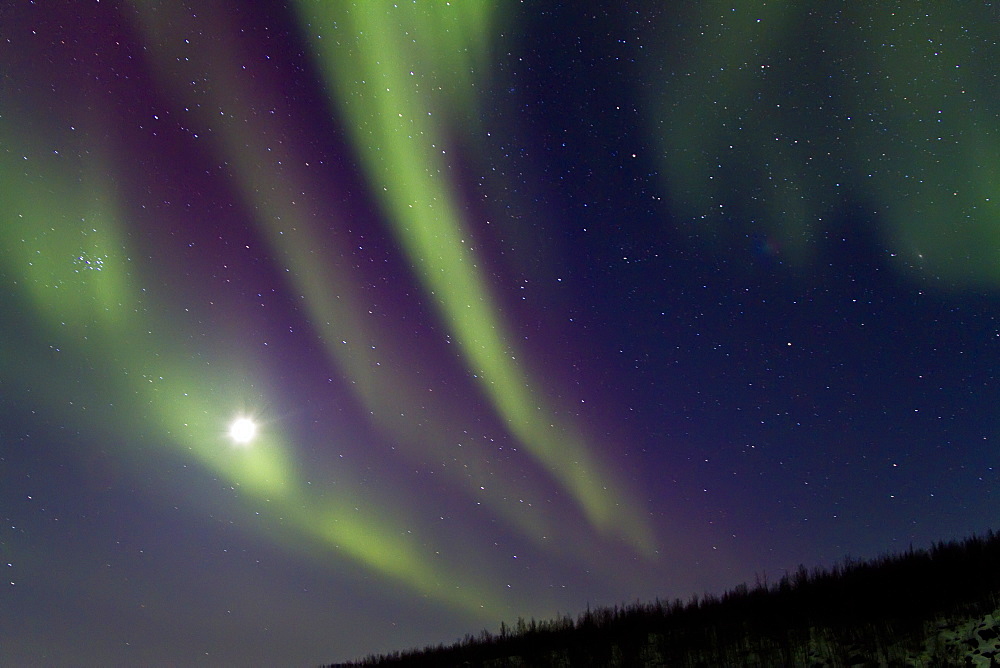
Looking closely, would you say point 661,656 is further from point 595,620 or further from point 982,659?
point 982,659

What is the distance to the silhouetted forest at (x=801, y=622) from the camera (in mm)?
14844

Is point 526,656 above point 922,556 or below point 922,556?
below

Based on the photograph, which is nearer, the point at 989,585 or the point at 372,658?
the point at 989,585

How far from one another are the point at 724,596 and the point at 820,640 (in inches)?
280

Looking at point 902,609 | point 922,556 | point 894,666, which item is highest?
point 922,556

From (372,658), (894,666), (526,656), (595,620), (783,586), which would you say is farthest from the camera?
(372,658)

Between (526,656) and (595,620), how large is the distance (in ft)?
10.4

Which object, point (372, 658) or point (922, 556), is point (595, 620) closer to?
point (922, 556)

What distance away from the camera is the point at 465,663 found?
2364 centimetres

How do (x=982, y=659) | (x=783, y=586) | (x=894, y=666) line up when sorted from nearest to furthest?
(x=982, y=659), (x=894, y=666), (x=783, y=586)

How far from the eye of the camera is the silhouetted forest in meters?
14.8

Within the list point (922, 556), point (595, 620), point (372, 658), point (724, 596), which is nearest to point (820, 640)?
point (922, 556)

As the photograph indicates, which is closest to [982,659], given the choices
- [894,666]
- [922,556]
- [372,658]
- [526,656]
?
[894,666]

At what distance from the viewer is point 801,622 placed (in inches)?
675
